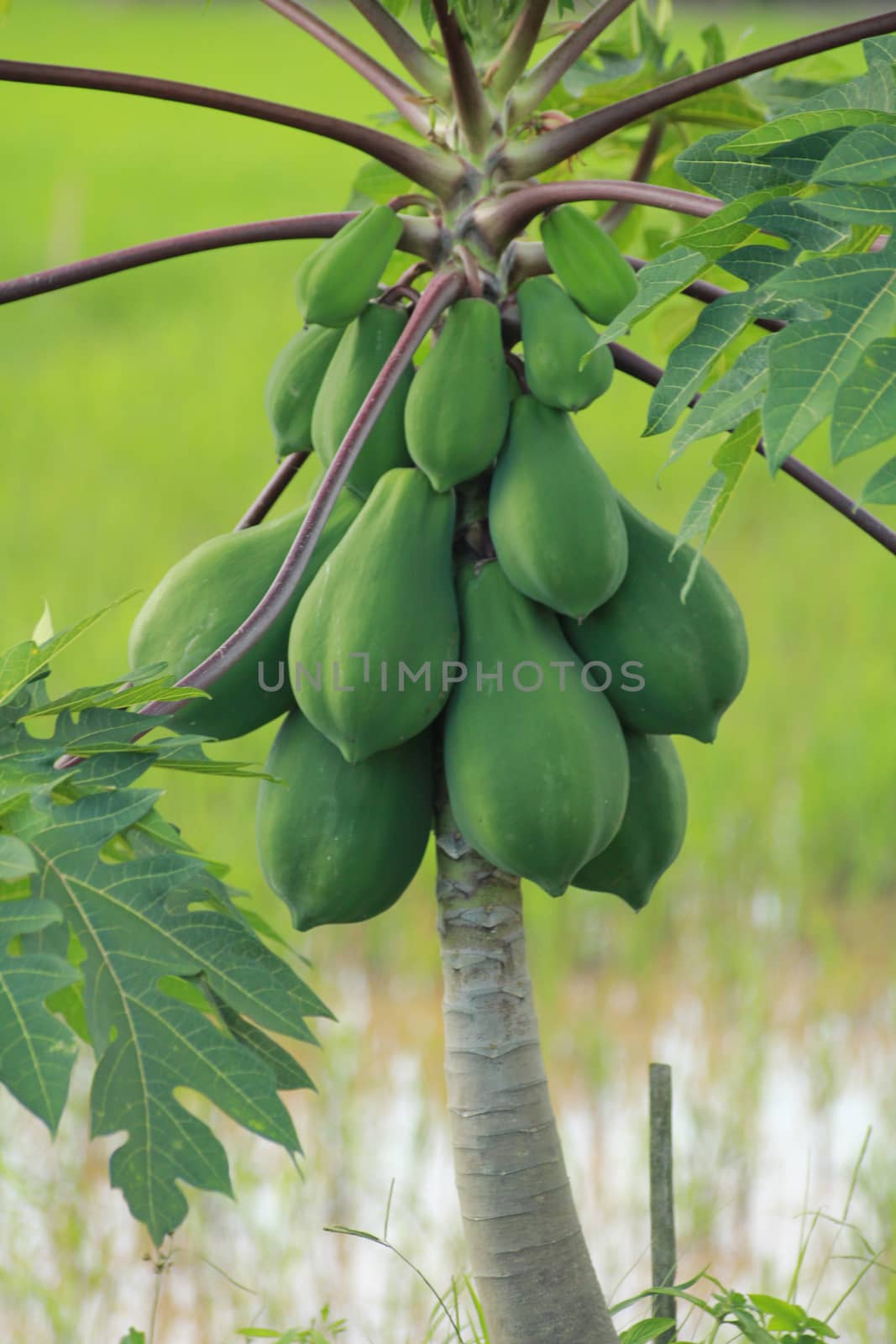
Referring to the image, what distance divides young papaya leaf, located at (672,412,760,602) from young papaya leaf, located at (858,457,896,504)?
7 cm

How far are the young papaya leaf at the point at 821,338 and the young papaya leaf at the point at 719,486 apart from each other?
66 millimetres

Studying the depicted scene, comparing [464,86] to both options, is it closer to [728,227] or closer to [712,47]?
[728,227]

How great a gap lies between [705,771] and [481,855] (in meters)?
2.17

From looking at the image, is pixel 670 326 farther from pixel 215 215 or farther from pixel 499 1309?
pixel 215 215

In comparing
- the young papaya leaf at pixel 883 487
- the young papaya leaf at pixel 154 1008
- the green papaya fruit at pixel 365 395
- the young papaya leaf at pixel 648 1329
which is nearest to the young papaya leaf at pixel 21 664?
the young papaya leaf at pixel 154 1008

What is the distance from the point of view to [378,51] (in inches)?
465

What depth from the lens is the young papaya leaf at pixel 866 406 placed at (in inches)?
24.1

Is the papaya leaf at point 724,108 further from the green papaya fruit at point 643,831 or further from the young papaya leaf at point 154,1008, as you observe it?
the young papaya leaf at point 154,1008

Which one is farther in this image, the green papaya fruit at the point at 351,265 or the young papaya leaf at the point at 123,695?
the green papaya fruit at the point at 351,265

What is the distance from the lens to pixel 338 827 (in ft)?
3.07

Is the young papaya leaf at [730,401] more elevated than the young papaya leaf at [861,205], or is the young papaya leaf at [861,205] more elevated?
the young papaya leaf at [861,205]

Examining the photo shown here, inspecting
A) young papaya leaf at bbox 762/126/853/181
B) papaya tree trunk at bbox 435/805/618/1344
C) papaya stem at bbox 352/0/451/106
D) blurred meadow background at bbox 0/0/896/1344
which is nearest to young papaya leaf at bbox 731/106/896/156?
young papaya leaf at bbox 762/126/853/181

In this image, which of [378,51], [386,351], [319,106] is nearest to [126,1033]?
[386,351]

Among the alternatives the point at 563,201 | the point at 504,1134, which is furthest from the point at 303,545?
the point at 504,1134
